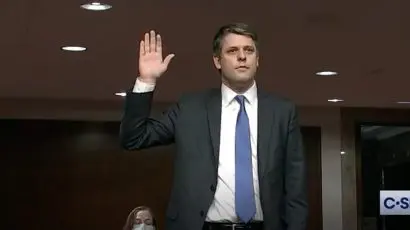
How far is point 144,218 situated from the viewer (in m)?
5.32

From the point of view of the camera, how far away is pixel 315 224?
8023 millimetres

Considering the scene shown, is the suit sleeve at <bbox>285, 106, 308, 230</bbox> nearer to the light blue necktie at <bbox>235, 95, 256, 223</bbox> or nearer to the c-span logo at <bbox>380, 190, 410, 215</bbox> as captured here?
the light blue necktie at <bbox>235, 95, 256, 223</bbox>

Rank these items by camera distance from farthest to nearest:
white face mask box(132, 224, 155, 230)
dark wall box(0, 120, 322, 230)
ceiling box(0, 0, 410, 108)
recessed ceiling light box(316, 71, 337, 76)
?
dark wall box(0, 120, 322, 230) < recessed ceiling light box(316, 71, 337, 76) < white face mask box(132, 224, 155, 230) < ceiling box(0, 0, 410, 108)

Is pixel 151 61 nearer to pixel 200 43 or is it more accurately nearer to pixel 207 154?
pixel 207 154

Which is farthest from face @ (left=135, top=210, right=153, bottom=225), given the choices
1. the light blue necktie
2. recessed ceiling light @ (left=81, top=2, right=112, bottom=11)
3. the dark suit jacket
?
the light blue necktie

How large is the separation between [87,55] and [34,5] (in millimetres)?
1270

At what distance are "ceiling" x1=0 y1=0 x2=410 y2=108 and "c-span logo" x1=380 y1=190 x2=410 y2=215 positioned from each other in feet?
5.01

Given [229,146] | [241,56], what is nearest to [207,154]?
[229,146]

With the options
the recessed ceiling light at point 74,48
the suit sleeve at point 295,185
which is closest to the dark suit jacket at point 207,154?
the suit sleeve at point 295,185

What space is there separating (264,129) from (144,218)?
348 cm

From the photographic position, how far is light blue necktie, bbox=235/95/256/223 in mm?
1899

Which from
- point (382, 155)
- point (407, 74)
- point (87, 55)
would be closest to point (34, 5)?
point (87, 55)

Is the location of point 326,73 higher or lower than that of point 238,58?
higher

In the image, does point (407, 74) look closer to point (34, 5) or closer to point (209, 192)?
point (34, 5)
